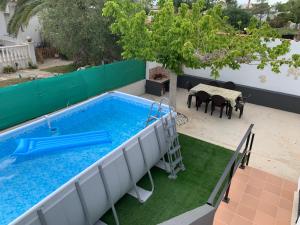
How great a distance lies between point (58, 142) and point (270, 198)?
6322mm

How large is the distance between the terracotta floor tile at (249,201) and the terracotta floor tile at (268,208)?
0.33 ft

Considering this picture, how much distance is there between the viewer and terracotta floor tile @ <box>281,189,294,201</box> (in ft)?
19.4

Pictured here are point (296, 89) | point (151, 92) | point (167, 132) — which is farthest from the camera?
point (151, 92)

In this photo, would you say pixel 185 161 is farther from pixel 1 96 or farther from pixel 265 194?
pixel 1 96

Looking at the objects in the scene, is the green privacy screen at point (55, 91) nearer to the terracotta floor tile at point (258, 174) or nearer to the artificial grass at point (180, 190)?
the artificial grass at point (180, 190)

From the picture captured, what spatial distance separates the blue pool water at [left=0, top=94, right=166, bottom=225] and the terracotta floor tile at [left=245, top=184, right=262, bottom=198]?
14.7ft

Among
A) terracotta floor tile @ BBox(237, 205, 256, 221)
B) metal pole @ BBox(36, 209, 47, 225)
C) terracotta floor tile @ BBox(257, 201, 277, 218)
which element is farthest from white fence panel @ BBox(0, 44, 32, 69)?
terracotta floor tile @ BBox(257, 201, 277, 218)

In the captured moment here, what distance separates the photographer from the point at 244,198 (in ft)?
18.5

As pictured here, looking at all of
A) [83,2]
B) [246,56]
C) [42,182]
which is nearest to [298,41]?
[246,56]

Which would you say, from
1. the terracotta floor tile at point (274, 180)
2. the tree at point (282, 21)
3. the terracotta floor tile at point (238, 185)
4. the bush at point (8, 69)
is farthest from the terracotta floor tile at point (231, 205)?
the tree at point (282, 21)

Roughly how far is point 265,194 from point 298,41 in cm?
808

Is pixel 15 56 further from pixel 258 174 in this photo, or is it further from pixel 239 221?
pixel 239 221

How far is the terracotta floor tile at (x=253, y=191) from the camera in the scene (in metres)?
5.86

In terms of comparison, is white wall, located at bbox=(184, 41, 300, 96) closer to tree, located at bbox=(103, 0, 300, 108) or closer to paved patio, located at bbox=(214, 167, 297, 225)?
tree, located at bbox=(103, 0, 300, 108)
